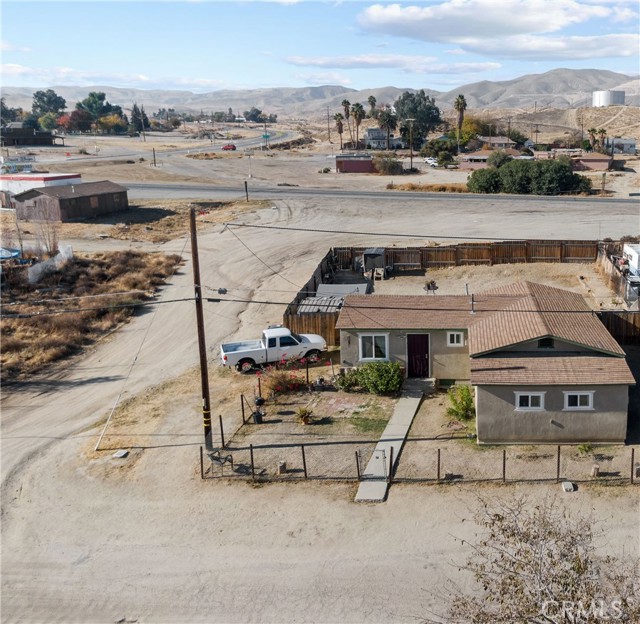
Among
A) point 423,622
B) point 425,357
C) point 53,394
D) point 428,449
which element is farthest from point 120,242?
point 423,622

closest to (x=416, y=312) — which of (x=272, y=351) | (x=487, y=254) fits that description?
(x=272, y=351)

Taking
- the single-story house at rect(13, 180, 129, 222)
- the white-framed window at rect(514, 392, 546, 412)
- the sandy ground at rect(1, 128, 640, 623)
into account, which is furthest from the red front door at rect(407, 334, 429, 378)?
the single-story house at rect(13, 180, 129, 222)

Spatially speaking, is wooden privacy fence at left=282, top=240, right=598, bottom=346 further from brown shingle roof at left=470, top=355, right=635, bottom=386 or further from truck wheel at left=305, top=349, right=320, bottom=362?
brown shingle roof at left=470, top=355, right=635, bottom=386

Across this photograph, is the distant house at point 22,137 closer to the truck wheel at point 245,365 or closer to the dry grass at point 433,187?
the dry grass at point 433,187

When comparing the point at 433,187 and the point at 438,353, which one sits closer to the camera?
the point at 438,353

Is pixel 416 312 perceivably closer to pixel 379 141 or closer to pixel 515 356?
pixel 515 356

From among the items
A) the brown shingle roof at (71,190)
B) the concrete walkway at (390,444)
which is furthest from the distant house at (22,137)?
the concrete walkway at (390,444)
